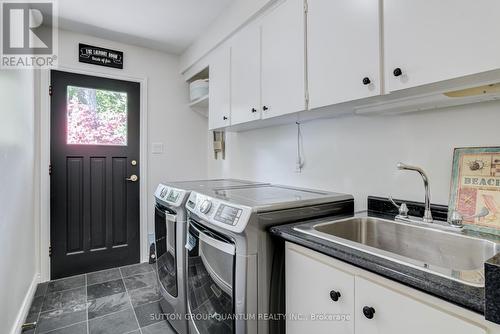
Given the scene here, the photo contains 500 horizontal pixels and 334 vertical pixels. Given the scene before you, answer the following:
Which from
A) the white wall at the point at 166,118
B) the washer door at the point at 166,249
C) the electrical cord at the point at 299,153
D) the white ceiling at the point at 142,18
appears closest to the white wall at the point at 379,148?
the electrical cord at the point at 299,153

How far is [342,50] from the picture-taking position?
1222 mm

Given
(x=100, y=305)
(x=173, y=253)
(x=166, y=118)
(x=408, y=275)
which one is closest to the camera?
(x=408, y=275)

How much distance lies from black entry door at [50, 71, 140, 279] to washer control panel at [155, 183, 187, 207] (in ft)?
3.45

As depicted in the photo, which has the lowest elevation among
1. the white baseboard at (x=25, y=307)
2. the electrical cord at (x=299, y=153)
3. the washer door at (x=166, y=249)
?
the white baseboard at (x=25, y=307)

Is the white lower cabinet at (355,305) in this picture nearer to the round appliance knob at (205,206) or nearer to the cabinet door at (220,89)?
the round appliance knob at (205,206)

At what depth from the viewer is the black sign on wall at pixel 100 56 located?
266cm

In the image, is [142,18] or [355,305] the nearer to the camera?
[355,305]

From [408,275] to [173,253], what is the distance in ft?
4.86

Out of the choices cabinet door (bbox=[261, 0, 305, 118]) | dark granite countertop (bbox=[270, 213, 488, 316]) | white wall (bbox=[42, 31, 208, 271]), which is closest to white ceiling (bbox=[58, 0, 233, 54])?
white wall (bbox=[42, 31, 208, 271])

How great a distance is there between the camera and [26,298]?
2.04 m

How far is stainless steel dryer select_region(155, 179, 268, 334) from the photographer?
1.70 m

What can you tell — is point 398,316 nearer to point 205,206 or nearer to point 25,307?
point 205,206

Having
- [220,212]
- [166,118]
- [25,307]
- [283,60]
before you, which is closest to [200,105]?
[166,118]

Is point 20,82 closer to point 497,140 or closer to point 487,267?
point 487,267
